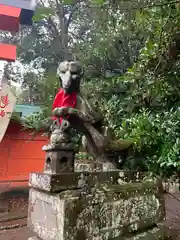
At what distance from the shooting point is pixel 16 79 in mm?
9094

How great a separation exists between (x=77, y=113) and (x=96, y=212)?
2.55 feet

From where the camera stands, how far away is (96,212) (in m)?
1.61

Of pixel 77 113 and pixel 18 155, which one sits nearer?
pixel 77 113

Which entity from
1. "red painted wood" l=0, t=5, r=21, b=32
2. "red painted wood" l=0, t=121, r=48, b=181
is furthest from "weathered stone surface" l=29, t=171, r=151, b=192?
"red painted wood" l=0, t=5, r=21, b=32

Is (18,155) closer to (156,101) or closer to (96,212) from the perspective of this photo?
(156,101)

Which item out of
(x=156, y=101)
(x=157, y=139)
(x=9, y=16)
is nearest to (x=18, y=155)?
(x=9, y=16)

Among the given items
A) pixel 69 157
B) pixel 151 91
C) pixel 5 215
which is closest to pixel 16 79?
pixel 5 215

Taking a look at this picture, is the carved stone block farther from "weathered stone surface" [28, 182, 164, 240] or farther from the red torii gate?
the red torii gate

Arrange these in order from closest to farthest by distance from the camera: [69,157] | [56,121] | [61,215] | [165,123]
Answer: [61,215], [69,157], [56,121], [165,123]

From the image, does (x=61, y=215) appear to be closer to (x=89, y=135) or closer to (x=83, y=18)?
(x=89, y=135)

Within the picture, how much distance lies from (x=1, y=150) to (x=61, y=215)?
5.52 m

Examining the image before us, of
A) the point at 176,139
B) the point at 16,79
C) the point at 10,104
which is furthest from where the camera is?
the point at 16,79

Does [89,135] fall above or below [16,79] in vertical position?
below

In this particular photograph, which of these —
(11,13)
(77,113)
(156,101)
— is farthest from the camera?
(11,13)
